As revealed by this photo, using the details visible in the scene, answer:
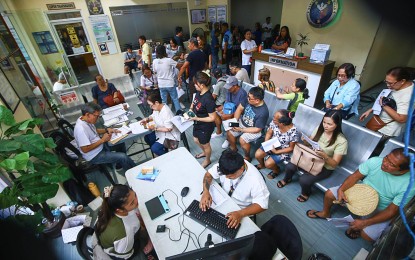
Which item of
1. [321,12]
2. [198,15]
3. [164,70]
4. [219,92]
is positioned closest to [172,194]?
[219,92]

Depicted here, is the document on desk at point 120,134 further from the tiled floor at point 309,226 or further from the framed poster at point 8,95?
the framed poster at point 8,95

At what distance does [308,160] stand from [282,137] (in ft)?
1.43

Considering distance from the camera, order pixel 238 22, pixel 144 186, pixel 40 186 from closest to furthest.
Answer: pixel 40 186 < pixel 144 186 < pixel 238 22

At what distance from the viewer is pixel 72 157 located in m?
2.80

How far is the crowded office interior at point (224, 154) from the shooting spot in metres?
1.40

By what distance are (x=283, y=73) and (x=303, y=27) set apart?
4.98 feet

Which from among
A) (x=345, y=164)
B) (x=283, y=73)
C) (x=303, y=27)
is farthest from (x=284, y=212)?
(x=303, y=27)

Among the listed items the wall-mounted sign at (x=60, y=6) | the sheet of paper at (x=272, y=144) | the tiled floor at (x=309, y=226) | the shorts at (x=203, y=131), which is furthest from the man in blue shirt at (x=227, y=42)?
the tiled floor at (x=309, y=226)

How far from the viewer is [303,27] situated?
17.4 feet

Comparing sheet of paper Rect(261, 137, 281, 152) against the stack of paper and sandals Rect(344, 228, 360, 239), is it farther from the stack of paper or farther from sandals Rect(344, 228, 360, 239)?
the stack of paper

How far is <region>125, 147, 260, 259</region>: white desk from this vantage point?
61.3 inches

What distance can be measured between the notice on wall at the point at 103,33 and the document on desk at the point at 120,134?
4.55 m

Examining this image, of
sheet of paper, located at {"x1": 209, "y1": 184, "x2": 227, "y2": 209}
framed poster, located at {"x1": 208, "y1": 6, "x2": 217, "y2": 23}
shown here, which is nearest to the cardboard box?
sheet of paper, located at {"x1": 209, "y1": 184, "x2": 227, "y2": 209}

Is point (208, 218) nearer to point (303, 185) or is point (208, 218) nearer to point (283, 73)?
point (303, 185)
